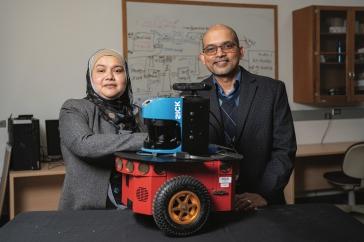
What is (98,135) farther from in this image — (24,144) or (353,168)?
(353,168)

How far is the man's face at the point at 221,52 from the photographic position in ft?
5.35

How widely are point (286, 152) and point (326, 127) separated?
2.80 m

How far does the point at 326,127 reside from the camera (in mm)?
4258

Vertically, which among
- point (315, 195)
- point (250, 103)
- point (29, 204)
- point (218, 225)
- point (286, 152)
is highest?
point (250, 103)

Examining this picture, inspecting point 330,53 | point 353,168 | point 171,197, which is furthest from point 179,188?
point 330,53

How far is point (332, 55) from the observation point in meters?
3.85

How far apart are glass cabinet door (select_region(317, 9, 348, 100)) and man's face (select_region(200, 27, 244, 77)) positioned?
95.0 inches

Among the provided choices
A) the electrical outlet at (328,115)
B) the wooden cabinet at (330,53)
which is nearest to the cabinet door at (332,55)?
the wooden cabinet at (330,53)

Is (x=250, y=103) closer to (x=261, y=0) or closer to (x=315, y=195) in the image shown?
(x=261, y=0)

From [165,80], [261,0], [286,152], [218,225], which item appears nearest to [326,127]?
[261,0]

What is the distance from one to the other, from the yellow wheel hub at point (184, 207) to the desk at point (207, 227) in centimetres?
6

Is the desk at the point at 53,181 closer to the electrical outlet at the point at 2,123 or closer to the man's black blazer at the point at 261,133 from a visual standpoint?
the electrical outlet at the point at 2,123

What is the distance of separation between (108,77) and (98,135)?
0.34 meters

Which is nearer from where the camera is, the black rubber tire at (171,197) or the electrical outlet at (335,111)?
the black rubber tire at (171,197)
